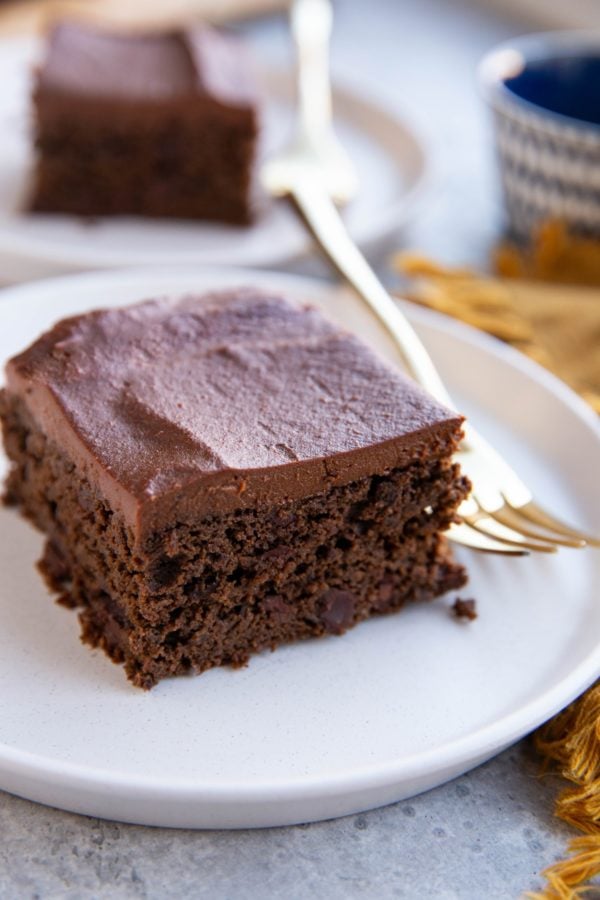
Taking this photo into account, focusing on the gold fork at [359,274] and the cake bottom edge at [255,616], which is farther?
the gold fork at [359,274]

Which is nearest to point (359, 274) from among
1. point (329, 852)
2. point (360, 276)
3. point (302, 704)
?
point (360, 276)

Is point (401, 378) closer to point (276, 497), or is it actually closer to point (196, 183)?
point (276, 497)

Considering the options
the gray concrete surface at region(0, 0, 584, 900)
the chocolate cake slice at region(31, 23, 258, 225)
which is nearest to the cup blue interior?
the chocolate cake slice at region(31, 23, 258, 225)

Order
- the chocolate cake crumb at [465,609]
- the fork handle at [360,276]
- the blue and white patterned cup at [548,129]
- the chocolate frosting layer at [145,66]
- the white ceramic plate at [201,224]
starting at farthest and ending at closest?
the chocolate frosting layer at [145,66] < the blue and white patterned cup at [548,129] < the white ceramic plate at [201,224] < the fork handle at [360,276] < the chocolate cake crumb at [465,609]

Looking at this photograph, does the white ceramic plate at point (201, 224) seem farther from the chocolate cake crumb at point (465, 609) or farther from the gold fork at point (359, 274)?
the chocolate cake crumb at point (465, 609)

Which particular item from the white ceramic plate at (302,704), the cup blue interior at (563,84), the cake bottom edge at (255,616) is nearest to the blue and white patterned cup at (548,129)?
the cup blue interior at (563,84)

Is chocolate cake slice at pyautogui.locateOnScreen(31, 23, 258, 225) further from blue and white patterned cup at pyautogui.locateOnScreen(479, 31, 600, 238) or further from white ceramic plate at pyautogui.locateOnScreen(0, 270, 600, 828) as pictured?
white ceramic plate at pyautogui.locateOnScreen(0, 270, 600, 828)

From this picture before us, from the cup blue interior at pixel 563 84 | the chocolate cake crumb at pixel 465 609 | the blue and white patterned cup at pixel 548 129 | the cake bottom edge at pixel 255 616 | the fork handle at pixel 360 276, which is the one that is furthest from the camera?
the cup blue interior at pixel 563 84
